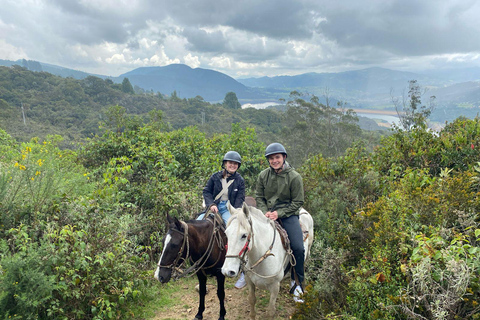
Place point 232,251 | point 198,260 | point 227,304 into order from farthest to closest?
point 227,304, point 198,260, point 232,251

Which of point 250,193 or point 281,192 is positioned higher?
point 281,192

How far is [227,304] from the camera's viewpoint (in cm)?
515

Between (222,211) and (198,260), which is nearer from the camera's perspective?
(198,260)

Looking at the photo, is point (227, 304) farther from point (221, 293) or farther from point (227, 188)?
point (227, 188)

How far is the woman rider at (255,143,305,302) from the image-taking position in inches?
174

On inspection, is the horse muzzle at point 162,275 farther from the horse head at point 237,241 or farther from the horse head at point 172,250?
the horse head at point 237,241

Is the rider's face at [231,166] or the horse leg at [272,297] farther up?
the rider's face at [231,166]

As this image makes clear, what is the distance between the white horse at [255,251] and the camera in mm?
3299

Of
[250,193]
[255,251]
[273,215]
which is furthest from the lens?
[250,193]

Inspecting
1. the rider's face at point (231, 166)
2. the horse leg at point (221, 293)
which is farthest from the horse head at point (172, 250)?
the rider's face at point (231, 166)

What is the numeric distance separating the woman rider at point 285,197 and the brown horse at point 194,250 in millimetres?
1024

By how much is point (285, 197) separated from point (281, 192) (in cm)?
14

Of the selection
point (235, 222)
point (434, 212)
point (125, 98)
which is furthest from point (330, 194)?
point (125, 98)

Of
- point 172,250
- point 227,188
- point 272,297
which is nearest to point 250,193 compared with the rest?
point 227,188
